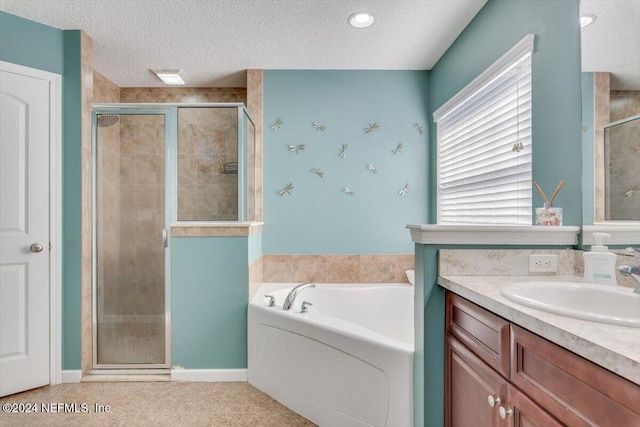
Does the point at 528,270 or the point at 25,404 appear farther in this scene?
the point at 25,404

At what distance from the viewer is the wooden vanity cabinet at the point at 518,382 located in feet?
2.13

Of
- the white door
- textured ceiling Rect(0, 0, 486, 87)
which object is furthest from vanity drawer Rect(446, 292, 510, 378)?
the white door

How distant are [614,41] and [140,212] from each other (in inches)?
109

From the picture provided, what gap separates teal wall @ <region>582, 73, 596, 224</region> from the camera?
4.33 feet

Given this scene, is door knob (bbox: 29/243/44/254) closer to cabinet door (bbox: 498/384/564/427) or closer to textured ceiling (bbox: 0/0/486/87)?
textured ceiling (bbox: 0/0/486/87)

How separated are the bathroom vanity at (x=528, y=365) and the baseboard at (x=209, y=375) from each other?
1.46 meters

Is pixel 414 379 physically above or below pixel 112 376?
above

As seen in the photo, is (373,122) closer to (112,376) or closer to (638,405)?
(638,405)

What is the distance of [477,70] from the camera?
2.16m

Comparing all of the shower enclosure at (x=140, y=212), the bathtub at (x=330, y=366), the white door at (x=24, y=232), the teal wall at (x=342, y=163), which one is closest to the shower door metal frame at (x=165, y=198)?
the shower enclosure at (x=140, y=212)

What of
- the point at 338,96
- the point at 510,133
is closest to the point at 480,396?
the point at 510,133

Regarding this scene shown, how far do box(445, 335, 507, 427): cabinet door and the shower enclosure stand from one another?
171cm

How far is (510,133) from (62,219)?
118 inches

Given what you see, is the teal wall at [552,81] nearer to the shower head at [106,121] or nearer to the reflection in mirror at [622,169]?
the reflection in mirror at [622,169]
